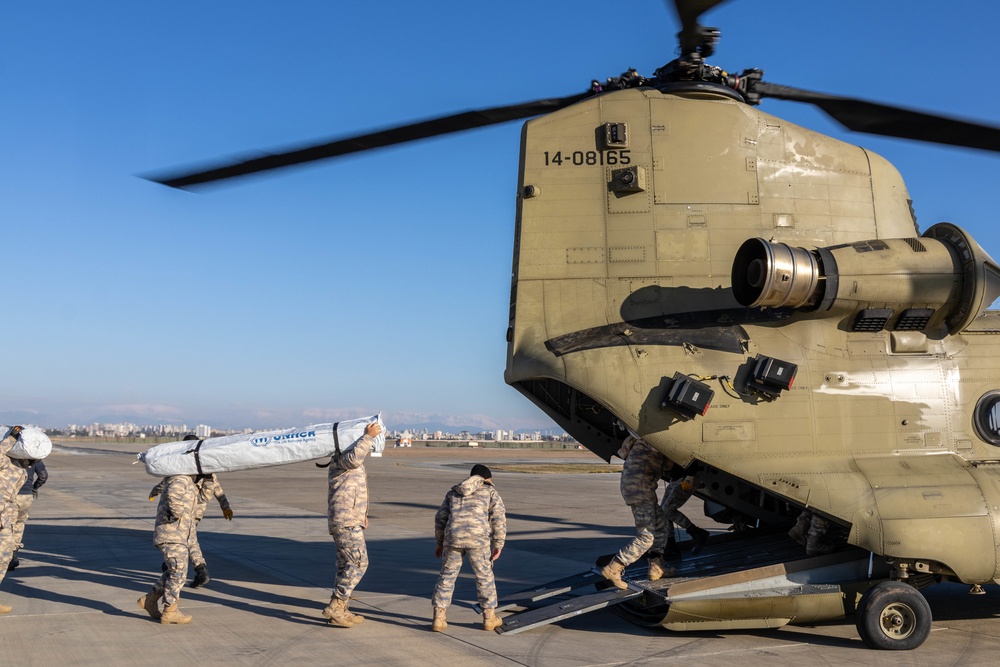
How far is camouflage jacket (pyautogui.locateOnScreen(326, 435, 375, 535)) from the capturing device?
7.58m

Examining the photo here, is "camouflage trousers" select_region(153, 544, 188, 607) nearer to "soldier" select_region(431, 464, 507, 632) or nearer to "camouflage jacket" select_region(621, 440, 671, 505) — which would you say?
"soldier" select_region(431, 464, 507, 632)

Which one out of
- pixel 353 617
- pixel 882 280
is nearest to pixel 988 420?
pixel 882 280

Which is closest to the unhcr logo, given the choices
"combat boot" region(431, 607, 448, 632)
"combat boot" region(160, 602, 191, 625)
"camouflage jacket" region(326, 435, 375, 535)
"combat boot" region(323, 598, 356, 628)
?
"camouflage jacket" region(326, 435, 375, 535)

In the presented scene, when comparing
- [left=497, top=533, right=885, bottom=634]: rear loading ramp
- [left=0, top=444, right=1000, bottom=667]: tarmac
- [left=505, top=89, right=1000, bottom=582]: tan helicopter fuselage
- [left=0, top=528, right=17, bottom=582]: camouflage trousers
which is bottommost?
[left=0, top=444, right=1000, bottom=667]: tarmac

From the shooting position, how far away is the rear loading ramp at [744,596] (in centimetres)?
718

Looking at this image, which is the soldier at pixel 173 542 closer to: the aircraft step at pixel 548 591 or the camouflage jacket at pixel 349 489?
the camouflage jacket at pixel 349 489

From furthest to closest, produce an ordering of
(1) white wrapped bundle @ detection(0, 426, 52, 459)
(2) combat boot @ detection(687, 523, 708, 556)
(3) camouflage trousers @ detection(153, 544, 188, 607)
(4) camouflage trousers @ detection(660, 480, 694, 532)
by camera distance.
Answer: (2) combat boot @ detection(687, 523, 708, 556)
(4) camouflage trousers @ detection(660, 480, 694, 532)
(1) white wrapped bundle @ detection(0, 426, 52, 459)
(3) camouflage trousers @ detection(153, 544, 188, 607)

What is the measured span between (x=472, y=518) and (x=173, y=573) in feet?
9.08

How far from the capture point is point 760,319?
802cm

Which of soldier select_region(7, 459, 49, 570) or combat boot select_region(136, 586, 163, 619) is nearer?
combat boot select_region(136, 586, 163, 619)

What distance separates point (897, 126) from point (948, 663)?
4490mm

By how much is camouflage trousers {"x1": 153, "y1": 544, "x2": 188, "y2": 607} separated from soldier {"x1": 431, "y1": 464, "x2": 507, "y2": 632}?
2330 mm

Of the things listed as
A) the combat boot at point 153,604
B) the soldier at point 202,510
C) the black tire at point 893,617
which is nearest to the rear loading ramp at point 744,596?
the black tire at point 893,617

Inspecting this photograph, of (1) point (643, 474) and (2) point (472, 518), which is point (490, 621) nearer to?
(2) point (472, 518)
